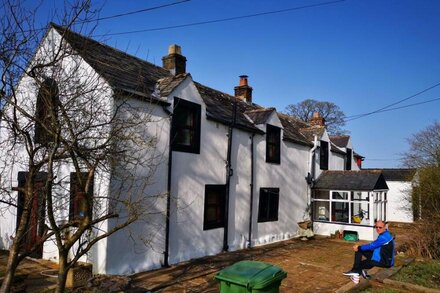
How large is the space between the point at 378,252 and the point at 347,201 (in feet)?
30.9

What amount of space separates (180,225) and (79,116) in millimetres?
4638

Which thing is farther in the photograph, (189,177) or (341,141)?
(341,141)

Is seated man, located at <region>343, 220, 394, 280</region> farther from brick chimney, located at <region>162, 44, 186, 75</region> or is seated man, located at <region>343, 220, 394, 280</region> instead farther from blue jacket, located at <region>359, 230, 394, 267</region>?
brick chimney, located at <region>162, 44, 186, 75</region>

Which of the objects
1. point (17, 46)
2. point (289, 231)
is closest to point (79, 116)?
point (17, 46)

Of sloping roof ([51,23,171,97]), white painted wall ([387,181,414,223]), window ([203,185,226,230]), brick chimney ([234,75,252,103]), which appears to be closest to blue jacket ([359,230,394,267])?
window ([203,185,226,230])

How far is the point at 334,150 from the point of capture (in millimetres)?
22531

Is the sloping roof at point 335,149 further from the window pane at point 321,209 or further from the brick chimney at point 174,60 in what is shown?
the brick chimney at point 174,60

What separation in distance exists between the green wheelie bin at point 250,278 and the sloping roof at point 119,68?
5643 mm

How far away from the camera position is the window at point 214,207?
12508 mm

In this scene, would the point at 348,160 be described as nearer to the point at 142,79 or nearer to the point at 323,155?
the point at 323,155

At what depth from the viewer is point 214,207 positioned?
510 inches

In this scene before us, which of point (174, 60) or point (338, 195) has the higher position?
point (174, 60)

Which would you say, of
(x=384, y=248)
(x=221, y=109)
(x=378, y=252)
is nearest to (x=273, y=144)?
(x=221, y=109)

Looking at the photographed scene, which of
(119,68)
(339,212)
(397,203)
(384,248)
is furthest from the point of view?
(397,203)
